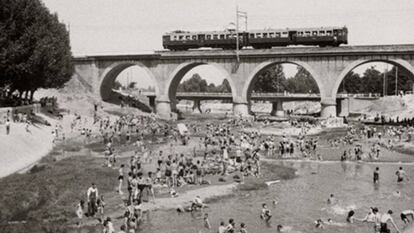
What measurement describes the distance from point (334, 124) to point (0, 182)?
125 feet

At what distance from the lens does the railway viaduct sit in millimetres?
53031

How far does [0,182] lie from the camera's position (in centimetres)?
2380

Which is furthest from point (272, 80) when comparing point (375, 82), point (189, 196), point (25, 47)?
point (189, 196)

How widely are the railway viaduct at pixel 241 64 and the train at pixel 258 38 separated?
1044mm

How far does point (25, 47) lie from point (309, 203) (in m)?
29.1

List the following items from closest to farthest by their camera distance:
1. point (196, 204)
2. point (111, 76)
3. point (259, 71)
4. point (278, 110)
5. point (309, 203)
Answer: point (196, 204) < point (309, 203) < point (259, 71) < point (111, 76) < point (278, 110)

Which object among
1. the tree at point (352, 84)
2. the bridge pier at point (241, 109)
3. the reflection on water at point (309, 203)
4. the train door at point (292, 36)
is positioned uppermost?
the train door at point (292, 36)

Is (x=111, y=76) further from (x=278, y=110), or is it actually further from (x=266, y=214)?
(x=266, y=214)

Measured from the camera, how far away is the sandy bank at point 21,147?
27.8 meters

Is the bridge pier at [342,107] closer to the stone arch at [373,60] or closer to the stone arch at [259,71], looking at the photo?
the stone arch at [259,71]

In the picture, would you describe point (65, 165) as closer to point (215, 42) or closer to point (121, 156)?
point (121, 156)

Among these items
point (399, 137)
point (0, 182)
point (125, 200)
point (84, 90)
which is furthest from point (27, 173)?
point (84, 90)

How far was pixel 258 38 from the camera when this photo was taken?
58781 millimetres

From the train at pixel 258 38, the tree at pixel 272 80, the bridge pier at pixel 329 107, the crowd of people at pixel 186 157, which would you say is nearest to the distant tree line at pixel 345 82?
the tree at pixel 272 80
